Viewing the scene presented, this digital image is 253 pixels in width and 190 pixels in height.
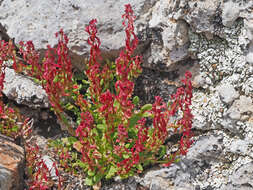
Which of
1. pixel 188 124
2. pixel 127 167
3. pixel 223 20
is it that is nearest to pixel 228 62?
pixel 223 20

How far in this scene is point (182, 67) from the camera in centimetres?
379

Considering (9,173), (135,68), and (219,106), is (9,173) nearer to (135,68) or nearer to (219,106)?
(135,68)

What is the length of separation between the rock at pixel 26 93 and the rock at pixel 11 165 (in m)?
0.57

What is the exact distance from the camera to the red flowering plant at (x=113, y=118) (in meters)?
2.95

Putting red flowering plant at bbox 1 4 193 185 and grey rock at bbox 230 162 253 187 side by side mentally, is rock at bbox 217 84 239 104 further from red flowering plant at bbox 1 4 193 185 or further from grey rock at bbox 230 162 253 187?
grey rock at bbox 230 162 253 187

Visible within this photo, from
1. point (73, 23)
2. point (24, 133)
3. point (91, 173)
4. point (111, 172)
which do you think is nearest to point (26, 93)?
point (24, 133)

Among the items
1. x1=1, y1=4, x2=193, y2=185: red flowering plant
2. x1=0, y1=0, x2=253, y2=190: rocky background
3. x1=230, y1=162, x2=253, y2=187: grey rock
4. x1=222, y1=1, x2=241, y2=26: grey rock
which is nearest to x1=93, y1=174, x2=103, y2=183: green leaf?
x1=1, y1=4, x2=193, y2=185: red flowering plant

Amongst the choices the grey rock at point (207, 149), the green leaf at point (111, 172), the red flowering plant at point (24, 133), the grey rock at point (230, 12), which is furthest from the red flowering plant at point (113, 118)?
the grey rock at point (230, 12)

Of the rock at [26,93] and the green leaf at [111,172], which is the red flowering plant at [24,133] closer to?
the rock at [26,93]

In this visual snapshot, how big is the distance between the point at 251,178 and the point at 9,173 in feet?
8.64

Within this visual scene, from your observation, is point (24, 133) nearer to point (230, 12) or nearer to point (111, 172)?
point (111, 172)

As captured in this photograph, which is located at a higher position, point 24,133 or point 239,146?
point 239,146

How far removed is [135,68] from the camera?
3711mm

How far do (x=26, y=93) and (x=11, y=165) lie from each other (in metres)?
1.03
